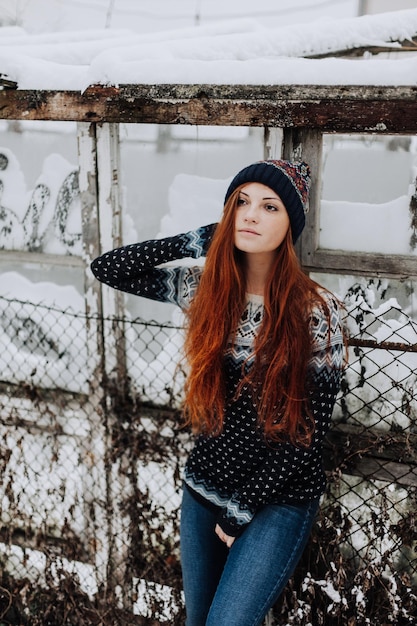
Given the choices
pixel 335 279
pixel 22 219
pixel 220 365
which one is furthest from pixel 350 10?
pixel 220 365

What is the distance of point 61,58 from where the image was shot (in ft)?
10.1

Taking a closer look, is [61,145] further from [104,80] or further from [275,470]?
[275,470]

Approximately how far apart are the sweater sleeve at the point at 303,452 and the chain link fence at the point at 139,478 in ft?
1.86

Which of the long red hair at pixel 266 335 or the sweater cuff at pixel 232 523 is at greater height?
the long red hair at pixel 266 335

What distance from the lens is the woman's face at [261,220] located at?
6.95 feet

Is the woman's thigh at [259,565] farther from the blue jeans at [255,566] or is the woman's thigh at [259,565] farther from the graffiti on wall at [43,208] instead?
the graffiti on wall at [43,208]

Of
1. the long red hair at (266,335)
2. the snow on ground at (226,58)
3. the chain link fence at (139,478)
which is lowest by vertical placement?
the chain link fence at (139,478)

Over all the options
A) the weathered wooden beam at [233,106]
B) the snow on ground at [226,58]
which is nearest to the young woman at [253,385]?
the weathered wooden beam at [233,106]

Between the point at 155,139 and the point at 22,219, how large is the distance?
0.90 metres

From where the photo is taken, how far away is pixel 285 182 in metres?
2.12

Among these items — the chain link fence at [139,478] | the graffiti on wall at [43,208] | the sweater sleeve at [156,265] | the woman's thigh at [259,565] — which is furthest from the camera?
the graffiti on wall at [43,208]

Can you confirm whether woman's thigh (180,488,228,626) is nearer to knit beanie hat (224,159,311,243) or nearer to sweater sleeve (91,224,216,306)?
sweater sleeve (91,224,216,306)

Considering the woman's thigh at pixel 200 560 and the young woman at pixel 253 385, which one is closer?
the young woman at pixel 253 385

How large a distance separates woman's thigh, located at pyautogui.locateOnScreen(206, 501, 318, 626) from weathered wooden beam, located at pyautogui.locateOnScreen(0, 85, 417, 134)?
61.5 inches
